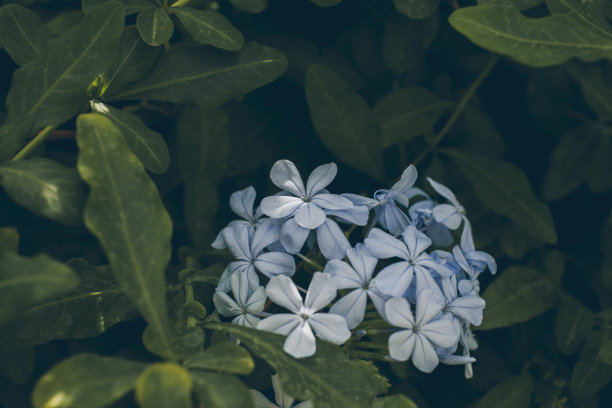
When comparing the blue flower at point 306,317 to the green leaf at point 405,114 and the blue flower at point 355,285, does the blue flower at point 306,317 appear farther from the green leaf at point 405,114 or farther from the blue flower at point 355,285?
the green leaf at point 405,114

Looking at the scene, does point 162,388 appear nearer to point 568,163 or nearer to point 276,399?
point 276,399

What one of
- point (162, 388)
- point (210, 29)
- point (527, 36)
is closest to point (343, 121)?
point (210, 29)

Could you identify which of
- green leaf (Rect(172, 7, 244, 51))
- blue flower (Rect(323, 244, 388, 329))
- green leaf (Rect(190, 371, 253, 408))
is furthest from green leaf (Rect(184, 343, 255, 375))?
green leaf (Rect(172, 7, 244, 51))

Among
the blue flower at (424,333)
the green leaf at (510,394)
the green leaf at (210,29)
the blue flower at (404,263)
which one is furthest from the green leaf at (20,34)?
the green leaf at (510,394)

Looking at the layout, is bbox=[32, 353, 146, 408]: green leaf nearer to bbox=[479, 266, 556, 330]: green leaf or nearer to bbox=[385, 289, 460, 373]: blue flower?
bbox=[385, 289, 460, 373]: blue flower

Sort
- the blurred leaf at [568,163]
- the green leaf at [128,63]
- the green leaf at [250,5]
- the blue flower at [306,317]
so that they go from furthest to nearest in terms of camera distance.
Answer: the blurred leaf at [568,163], the green leaf at [250,5], the green leaf at [128,63], the blue flower at [306,317]

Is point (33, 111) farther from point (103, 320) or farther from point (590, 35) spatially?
point (590, 35)

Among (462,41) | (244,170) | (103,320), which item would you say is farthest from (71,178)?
(462,41)
